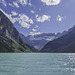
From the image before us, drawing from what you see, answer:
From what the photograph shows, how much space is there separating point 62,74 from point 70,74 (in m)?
2.19

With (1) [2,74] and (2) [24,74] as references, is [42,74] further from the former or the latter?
(1) [2,74]

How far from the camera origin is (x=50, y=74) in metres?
34.6

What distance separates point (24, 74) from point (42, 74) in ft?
16.4

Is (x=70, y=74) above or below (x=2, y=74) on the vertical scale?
below

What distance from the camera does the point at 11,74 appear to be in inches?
1332

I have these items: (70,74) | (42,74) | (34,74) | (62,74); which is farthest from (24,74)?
(70,74)

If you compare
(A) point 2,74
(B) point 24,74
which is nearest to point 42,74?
(B) point 24,74

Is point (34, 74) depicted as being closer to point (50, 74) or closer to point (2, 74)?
point (50, 74)

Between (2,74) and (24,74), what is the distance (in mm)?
5958

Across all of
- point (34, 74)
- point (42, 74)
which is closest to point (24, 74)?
point (34, 74)

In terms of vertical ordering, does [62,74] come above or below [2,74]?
below

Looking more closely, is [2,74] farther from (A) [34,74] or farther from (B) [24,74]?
(A) [34,74]

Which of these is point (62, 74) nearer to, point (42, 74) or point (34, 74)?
point (42, 74)

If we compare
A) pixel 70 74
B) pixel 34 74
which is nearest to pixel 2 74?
pixel 34 74
